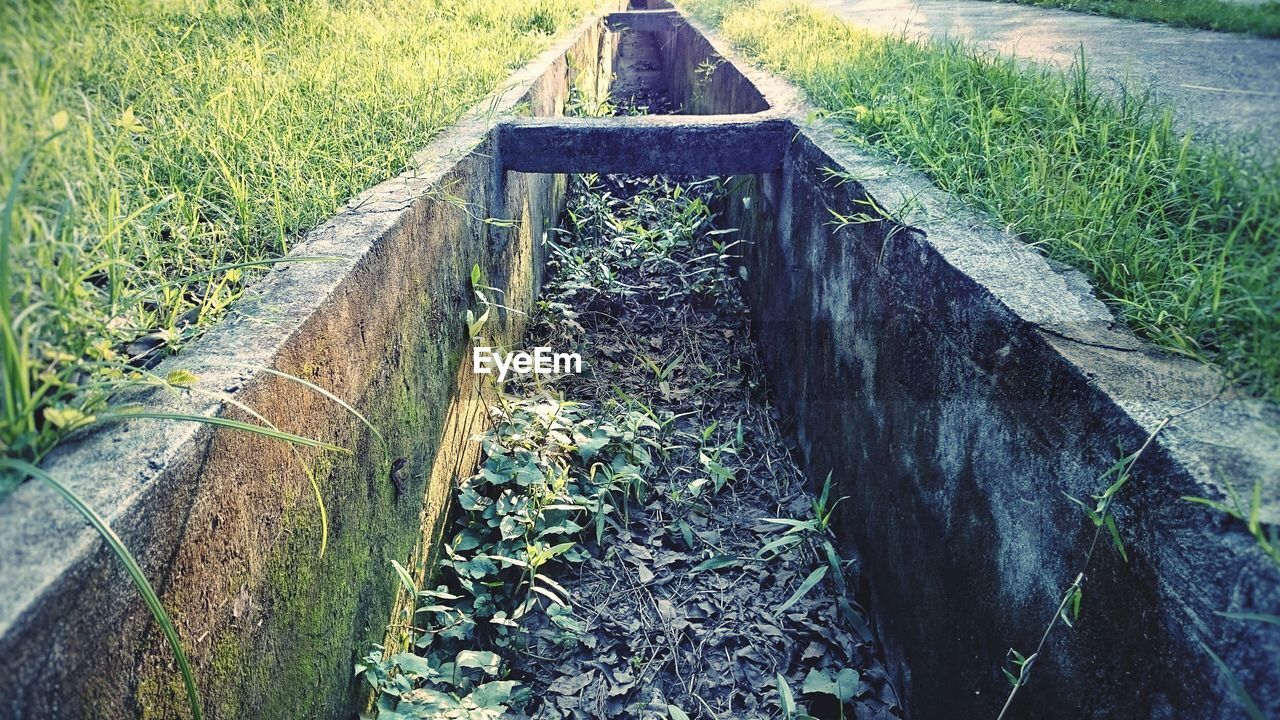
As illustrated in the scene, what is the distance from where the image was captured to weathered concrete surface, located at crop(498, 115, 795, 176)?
11.6ft

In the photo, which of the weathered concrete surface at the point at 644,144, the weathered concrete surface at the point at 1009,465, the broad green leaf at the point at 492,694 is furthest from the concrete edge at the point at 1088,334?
the broad green leaf at the point at 492,694

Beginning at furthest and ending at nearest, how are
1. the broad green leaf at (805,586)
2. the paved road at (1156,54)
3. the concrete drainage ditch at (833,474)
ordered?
the broad green leaf at (805,586), the paved road at (1156,54), the concrete drainage ditch at (833,474)

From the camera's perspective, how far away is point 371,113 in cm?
295

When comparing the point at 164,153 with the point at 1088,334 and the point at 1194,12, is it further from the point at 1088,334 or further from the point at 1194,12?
the point at 1194,12

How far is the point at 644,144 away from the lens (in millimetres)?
3613

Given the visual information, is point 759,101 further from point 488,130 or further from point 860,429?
point 860,429

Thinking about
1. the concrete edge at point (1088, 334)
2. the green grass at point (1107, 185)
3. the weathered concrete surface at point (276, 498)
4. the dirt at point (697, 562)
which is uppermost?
the green grass at point (1107, 185)

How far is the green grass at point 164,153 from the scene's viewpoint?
1152 millimetres

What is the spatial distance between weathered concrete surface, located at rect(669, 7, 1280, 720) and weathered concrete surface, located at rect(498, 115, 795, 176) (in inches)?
21.3

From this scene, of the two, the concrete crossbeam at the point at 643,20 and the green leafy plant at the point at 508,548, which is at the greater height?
the concrete crossbeam at the point at 643,20

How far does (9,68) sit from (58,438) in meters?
0.54

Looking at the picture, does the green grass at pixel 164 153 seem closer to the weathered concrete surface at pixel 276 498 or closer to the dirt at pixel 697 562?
the weathered concrete surface at pixel 276 498

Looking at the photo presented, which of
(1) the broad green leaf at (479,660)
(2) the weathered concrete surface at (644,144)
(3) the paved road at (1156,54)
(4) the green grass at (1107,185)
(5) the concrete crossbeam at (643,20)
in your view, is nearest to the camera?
(4) the green grass at (1107,185)

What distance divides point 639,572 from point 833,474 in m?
0.77
